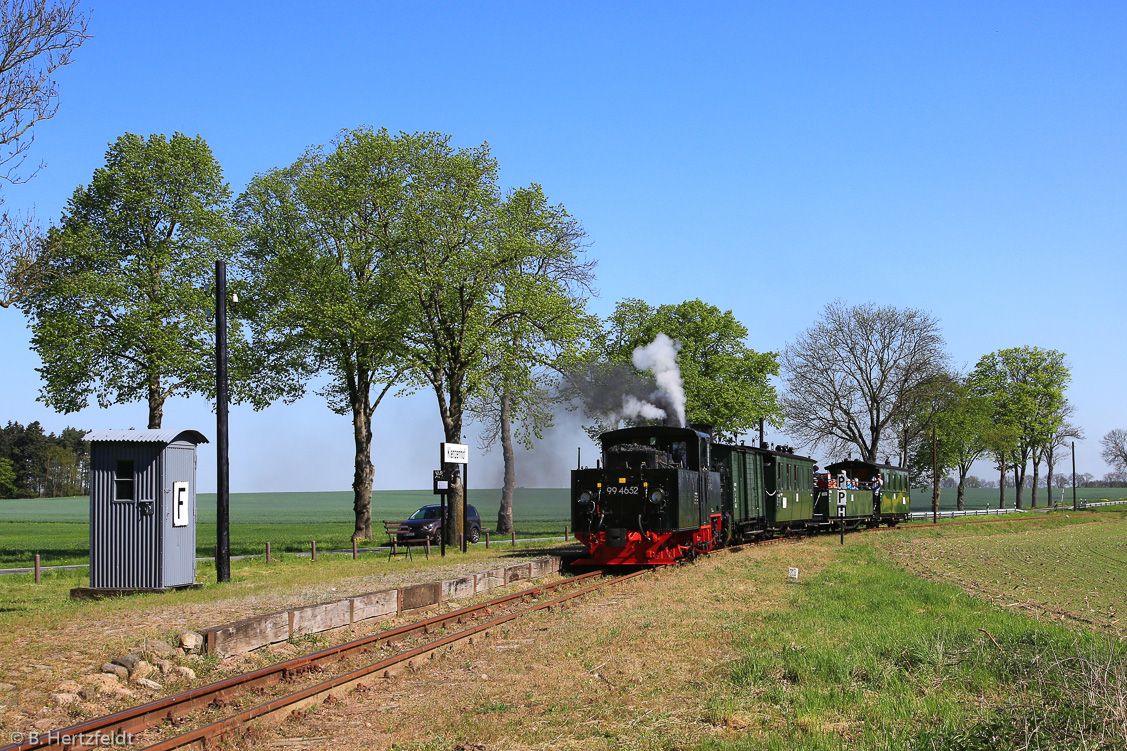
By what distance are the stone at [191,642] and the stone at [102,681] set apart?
3.28 feet

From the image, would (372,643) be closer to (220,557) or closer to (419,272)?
(220,557)

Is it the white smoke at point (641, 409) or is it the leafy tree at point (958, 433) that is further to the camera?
the leafy tree at point (958, 433)

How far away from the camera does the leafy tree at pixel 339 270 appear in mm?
28781

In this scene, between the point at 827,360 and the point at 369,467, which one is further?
the point at 827,360

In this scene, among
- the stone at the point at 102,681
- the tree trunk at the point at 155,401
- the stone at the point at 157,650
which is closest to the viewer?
the stone at the point at 102,681

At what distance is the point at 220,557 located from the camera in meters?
17.5

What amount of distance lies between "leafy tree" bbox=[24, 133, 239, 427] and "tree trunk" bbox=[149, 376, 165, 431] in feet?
0.11

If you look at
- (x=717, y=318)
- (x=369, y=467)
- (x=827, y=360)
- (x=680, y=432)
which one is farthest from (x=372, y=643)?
(x=827, y=360)

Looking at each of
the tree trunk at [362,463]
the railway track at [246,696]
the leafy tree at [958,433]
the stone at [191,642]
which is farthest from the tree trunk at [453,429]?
the leafy tree at [958,433]

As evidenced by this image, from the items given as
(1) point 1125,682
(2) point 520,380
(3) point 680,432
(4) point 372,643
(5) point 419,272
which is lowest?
(4) point 372,643

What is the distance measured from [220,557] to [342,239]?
1577 cm

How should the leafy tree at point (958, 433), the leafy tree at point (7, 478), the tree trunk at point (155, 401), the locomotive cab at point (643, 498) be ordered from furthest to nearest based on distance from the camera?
the leafy tree at point (7, 478), the leafy tree at point (958, 433), the tree trunk at point (155, 401), the locomotive cab at point (643, 498)

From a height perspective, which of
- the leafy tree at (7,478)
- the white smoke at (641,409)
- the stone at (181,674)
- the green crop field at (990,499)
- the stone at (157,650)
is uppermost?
the white smoke at (641,409)

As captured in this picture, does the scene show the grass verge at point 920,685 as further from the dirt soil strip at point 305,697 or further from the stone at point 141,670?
the stone at point 141,670
